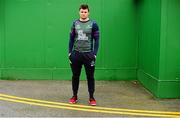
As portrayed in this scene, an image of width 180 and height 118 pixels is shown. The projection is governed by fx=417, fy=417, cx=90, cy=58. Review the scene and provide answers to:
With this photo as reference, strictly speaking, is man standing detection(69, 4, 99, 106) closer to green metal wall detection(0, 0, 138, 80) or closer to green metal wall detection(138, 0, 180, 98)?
green metal wall detection(138, 0, 180, 98)

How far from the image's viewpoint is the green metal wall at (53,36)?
997 centimetres

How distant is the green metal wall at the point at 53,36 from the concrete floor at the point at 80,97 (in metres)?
0.32

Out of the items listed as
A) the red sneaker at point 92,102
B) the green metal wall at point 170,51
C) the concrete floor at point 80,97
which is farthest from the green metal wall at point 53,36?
the red sneaker at point 92,102

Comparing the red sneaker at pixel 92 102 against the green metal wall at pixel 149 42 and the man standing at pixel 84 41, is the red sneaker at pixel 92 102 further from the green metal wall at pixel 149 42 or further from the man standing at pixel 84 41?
the green metal wall at pixel 149 42

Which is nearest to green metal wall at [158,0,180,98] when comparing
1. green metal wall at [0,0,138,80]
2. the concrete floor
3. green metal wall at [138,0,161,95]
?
green metal wall at [138,0,161,95]

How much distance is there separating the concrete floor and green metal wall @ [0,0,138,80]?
0.32 m

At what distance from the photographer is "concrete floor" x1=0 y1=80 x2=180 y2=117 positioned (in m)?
7.13

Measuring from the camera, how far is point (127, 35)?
10.1 metres

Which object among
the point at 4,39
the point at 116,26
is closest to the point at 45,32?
the point at 4,39

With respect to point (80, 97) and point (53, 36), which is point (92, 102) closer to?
point (80, 97)

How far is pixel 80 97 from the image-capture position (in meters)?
8.40

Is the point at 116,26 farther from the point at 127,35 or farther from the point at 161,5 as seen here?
the point at 161,5

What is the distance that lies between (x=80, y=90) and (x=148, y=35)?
6.28ft

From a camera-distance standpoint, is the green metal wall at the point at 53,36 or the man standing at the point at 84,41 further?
the green metal wall at the point at 53,36
